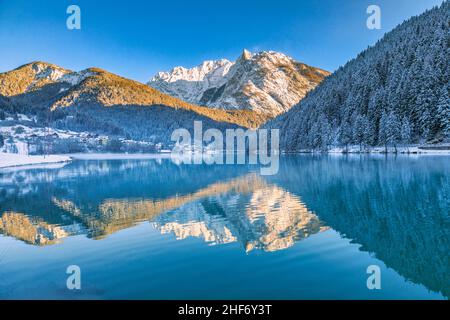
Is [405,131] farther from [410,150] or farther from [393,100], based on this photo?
[393,100]

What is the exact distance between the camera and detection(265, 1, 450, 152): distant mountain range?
358 feet

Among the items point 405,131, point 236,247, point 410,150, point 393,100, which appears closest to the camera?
point 236,247

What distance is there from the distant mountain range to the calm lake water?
86.8m

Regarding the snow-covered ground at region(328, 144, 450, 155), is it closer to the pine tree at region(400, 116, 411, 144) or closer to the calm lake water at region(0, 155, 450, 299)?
the pine tree at region(400, 116, 411, 144)

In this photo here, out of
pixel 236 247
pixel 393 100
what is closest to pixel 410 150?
pixel 393 100

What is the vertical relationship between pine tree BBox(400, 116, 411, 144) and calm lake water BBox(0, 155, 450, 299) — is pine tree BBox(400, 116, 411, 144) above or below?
above

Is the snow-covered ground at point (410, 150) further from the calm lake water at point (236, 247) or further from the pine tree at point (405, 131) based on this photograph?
the calm lake water at point (236, 247)

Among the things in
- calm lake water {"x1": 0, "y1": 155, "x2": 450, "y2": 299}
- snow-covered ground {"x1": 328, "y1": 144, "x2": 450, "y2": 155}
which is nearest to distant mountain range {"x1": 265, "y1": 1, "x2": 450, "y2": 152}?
snow-covered ground {"x1": 328, "y1": 144, "x2": 450, "y2": 155}

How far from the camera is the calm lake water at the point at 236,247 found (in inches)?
477

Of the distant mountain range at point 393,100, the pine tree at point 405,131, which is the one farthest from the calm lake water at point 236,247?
the distant mountain range at point 393,100

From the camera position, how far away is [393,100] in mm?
124875

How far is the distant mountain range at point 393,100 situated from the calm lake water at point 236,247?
86.8 metres

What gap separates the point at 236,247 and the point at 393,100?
128m
